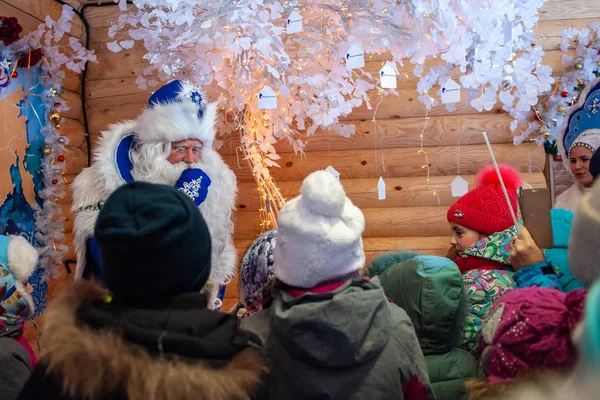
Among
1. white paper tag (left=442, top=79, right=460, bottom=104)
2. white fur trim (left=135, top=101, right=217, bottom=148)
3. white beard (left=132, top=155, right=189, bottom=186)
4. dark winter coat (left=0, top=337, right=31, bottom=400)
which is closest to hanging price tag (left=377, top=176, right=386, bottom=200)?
white paper tag (left=442, top=79, right=460, bottom=104)

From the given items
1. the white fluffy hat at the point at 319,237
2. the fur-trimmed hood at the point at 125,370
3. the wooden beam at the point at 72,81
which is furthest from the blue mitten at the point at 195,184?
the wooden beam at the point at 72,81

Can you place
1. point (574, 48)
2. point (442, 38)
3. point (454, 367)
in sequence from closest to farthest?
point (454, 367), point (442, 38), point (574, 48)

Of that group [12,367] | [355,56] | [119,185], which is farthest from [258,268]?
[355,56]

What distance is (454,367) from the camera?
66.2 inches

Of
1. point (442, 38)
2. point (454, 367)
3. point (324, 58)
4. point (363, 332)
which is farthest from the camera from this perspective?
point (324, 58)

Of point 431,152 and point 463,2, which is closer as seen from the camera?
point 463,2

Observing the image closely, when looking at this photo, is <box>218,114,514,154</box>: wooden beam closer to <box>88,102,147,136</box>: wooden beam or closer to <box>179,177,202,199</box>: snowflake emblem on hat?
<box>88,102,147,136</box>: wooden beam

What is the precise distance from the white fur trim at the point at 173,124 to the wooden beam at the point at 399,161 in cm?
129

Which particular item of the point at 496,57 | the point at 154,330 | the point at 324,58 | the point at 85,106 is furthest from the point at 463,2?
the point at 85,106

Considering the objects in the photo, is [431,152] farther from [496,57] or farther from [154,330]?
[154,330]

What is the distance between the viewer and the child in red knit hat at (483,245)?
187 centimetres

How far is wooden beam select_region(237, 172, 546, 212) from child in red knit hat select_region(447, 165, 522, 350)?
4.17 ft

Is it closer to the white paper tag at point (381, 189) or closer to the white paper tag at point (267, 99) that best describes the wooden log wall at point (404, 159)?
the white paper tag at point (381, 189)

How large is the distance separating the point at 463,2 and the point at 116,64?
2.67m
